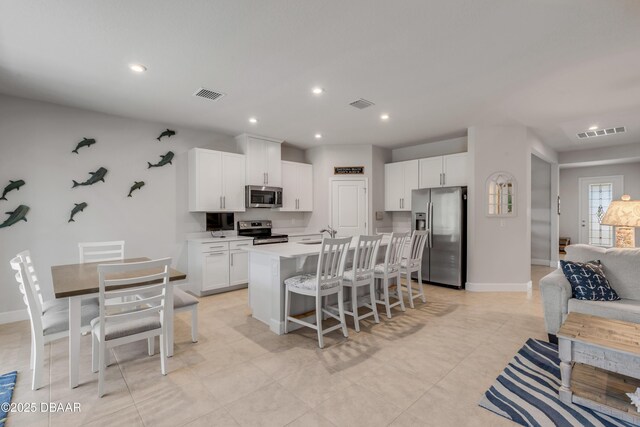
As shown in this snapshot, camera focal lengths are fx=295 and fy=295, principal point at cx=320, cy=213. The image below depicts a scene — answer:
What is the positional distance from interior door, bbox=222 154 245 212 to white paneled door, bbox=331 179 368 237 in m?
1.89

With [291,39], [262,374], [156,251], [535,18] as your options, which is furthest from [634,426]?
[156,251]

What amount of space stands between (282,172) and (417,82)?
3.29 m

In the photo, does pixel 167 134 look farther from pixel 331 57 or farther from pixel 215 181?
pixel 331 57

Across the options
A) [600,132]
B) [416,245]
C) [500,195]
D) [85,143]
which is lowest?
[416,245]


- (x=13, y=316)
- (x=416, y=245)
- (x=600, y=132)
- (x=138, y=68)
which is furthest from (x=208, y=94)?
(x=600, y=132)

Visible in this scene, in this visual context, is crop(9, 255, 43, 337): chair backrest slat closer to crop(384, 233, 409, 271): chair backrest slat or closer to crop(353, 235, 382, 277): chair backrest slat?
crop(353, 235, 382, 277): chair backrest slat

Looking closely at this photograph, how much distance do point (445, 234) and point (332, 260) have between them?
3.01m

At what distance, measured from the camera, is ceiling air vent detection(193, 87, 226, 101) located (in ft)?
11.4

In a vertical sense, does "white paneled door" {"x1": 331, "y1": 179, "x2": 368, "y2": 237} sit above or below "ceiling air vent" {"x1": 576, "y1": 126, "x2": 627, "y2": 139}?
below

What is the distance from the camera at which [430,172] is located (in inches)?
224

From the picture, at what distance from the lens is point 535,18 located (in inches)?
86.0

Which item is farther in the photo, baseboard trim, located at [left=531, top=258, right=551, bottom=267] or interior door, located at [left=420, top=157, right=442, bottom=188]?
baseboard trim, located at [left=531, top=258, right=551, bottom=267]

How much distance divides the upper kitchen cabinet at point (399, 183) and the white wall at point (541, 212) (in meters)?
3.25

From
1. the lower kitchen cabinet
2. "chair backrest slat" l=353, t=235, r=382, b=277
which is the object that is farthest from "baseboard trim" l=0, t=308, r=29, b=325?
"chair backrest slat" l=353, t=235, r=382, b=277
